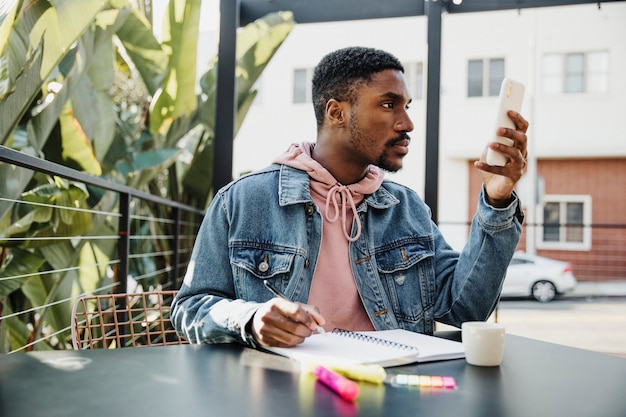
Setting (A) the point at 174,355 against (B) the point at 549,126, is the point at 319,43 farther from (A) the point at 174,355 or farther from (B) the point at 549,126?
(A) the point at 174,355

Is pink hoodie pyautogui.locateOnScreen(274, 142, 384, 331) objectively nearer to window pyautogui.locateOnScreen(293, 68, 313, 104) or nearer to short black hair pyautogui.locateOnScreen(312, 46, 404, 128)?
short black hair pyautogui.locateOnScreen(312, 46, 404, 128)

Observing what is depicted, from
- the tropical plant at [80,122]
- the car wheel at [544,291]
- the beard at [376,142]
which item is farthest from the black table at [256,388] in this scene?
the car wheel at [544,291]

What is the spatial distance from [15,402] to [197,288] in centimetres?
60

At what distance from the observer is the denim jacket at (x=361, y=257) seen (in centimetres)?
130

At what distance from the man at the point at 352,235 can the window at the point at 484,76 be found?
12294mm

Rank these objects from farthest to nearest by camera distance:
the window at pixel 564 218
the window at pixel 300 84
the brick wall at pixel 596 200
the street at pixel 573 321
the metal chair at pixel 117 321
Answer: the window at pixel 300 84
the window at pixel 564 218
the brick wall at pixel 596 200
the street at pixel 573 321
the metal chair at pixel 117 321

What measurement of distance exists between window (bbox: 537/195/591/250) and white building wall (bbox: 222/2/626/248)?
40.0 inches

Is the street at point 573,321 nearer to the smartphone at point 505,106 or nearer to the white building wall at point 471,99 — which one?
the white building wall at point 471,99

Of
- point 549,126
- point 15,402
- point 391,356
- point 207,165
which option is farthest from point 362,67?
point 549,126

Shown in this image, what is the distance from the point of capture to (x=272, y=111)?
45.0 feet

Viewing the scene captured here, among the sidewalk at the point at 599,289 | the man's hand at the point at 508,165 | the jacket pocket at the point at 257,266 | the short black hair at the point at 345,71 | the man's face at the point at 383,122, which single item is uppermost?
the short black hair at the point at 345,71

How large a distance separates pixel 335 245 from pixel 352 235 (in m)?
0.05

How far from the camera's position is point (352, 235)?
4.84 feet

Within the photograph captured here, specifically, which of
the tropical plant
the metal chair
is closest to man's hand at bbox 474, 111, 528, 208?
the metal chair
